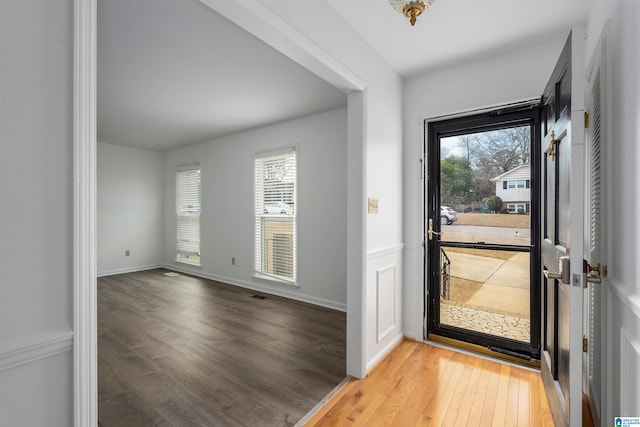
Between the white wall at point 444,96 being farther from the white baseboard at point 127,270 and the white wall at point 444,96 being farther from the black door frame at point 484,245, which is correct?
the white baseboard at point 127,270

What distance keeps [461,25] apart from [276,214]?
3.30 metres

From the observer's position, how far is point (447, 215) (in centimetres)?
293

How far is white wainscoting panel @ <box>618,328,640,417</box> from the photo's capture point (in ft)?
3.73

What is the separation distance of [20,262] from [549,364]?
8.81ft

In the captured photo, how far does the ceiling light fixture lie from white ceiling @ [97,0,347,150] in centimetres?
105

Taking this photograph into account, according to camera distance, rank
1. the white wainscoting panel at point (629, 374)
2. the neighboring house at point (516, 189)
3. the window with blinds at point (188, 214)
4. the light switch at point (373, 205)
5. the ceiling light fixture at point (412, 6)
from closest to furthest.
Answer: the white wainscoting panel at point (629, 374)
the ceiling light fixture at point (412, 6)
the light switch at point (373, 205)
the neighboring house at point (516, 189)
the window with blinds at point (188, 214)

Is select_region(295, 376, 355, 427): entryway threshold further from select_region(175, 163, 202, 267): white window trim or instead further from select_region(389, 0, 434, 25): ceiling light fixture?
select_region(175, 163, 202, 267): white window trim

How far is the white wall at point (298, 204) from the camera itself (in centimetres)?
401

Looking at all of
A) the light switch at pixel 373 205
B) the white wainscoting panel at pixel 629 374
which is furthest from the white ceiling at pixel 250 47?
Answer: the white wainscoting panel at pixel 629 374

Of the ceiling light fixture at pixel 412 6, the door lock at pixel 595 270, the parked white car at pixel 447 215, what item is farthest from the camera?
the parked white car at pixel 447 215

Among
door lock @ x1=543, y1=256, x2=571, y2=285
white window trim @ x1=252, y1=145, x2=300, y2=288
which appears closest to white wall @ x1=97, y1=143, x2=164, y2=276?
white window trim @ x1=252, y1=145, x2=300, y2=288

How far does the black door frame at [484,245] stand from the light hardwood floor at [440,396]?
0.20m

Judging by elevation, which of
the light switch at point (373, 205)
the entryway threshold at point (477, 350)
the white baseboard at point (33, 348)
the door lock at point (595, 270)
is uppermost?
the light switch at point (373, 205)

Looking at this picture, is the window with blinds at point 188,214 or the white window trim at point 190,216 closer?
the white window trim at point 190,216
